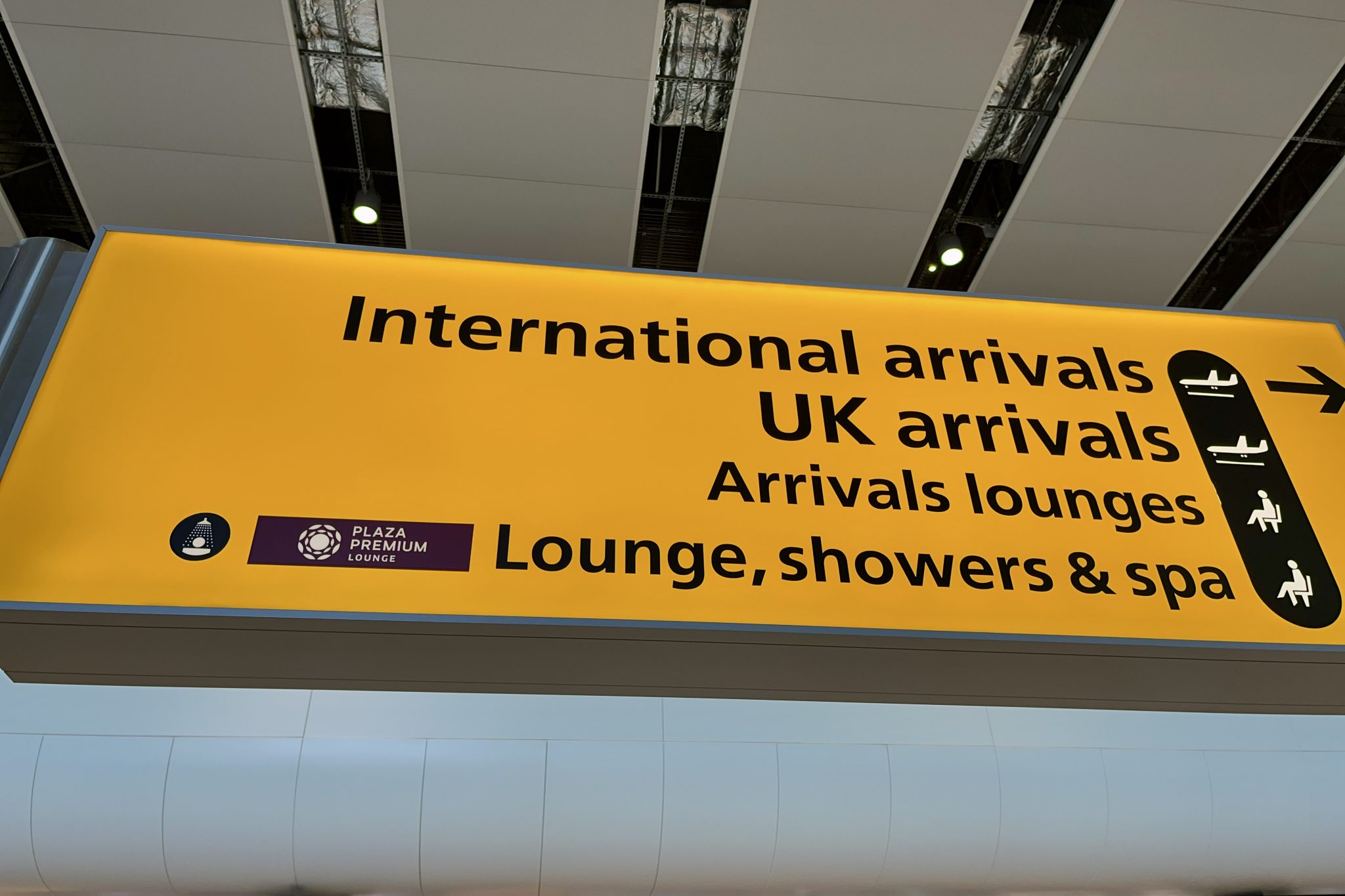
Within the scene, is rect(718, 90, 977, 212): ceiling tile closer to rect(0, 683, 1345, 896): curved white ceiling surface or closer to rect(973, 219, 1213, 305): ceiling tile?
rect(973, 219, 1213, 305): ceiling tile

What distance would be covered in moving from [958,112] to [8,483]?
4.16 m

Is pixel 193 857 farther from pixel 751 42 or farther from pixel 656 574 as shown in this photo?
pixel 751 42

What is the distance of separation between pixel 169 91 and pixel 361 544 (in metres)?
3.90

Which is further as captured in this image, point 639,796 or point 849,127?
point 639,796

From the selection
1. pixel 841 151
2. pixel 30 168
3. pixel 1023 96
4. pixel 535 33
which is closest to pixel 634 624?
pixel 535 33

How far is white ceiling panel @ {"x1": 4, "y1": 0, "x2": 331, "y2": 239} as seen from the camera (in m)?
3.92

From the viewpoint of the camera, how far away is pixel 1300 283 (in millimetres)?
5043

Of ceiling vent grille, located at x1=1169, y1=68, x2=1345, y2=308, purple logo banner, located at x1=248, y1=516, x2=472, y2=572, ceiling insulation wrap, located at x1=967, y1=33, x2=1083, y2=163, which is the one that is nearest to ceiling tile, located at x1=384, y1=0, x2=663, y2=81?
ceiling insulation wrap, located at x1=967, y1=33, x2=1083, y2=163

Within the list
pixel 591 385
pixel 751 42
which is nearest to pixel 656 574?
pixel 591 385

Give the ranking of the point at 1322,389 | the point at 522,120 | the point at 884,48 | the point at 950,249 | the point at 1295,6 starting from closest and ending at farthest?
the point at 1322,389 < the point at 1295,6 < the point at 884,48 < the point at 522,120 < the point at 950,249

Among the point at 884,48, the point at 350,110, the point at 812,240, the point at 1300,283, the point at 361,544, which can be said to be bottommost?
the point at 361,544

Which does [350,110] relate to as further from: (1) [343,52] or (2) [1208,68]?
(2) [1208,68]

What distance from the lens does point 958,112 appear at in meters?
4.28

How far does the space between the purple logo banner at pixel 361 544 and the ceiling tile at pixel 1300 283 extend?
502 cm
